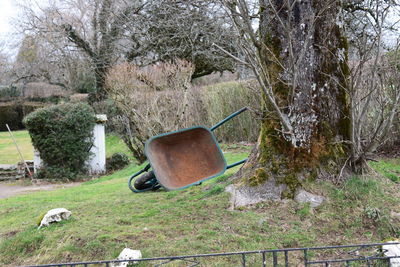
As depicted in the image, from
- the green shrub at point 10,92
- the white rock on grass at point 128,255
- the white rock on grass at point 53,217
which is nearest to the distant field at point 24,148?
the green shrub at point 10,92

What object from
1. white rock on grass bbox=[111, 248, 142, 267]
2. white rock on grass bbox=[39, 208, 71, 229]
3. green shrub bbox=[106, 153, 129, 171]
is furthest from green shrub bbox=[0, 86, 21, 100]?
white rock on grass bbox=[111, 248, 142, 267]

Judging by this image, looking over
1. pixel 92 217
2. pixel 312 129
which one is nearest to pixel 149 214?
pixel 92 217

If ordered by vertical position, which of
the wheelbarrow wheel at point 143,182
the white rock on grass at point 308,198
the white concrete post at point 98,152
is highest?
the white rock on grass at point 308,198

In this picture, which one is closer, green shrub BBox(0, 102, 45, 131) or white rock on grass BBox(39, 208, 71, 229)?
white rock on grass BBox(39, 208, 71, 229)

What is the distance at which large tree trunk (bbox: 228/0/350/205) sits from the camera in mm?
3830

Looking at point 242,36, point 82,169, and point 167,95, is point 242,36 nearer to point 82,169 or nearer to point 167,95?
point 167,95

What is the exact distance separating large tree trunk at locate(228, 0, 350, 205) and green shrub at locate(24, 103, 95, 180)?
33.5 ft

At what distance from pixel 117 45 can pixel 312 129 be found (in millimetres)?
15704

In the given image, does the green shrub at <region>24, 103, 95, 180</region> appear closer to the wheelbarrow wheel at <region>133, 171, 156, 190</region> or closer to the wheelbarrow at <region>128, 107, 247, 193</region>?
the wheelbarrow wheel at <region>133, 171, 156, 190</region>

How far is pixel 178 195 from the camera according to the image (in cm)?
465

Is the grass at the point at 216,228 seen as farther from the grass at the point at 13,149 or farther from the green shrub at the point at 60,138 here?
the grass at the point at 13,149

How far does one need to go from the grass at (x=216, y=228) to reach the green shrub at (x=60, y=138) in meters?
9.07

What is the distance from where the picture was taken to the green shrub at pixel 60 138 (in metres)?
12.8

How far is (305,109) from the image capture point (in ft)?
12.7
